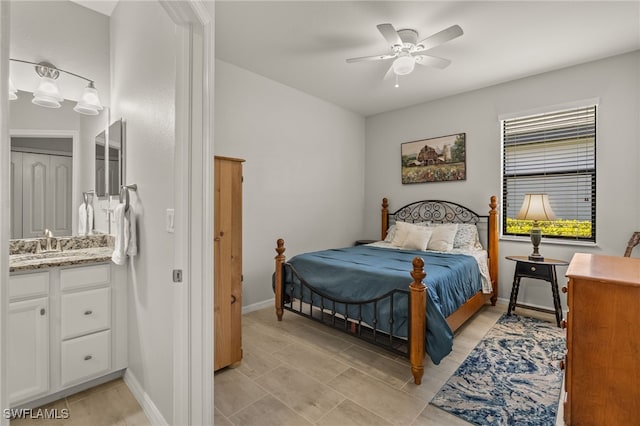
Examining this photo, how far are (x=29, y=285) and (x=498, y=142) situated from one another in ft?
15.1

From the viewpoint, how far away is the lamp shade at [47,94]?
2160mm

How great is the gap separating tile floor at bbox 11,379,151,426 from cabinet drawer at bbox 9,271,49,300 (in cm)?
69

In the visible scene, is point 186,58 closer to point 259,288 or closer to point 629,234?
point 259,288

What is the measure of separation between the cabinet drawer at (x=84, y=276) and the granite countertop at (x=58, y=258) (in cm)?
5

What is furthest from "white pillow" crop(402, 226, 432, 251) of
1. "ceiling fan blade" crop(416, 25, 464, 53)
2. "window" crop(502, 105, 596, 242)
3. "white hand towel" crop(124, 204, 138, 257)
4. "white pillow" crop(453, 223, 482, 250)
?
"white hand towel" crop(124, 204, 138, 257)

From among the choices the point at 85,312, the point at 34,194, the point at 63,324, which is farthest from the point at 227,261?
the point at 34,194

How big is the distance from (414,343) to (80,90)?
10.1ft

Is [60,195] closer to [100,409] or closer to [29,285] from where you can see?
[29,285]

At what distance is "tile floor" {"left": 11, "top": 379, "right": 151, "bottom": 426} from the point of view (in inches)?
67.7

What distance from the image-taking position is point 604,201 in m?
3.21

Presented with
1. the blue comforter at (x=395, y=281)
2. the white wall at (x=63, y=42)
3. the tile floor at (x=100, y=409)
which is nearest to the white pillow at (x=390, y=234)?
the blue comforter at (x=395, y=281)

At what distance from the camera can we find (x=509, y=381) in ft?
6.98

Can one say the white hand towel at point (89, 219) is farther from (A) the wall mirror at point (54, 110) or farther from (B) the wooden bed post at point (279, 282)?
(B) the wooden bed post at point (279, 282)

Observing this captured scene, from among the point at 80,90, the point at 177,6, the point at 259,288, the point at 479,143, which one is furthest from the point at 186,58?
the point at 479,143
